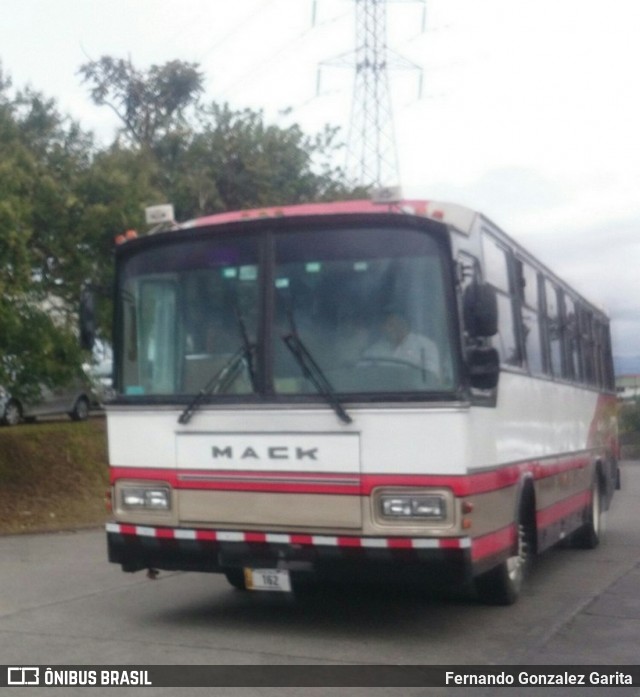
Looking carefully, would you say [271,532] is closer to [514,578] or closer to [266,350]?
[266,350]

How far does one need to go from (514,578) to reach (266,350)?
323 centimetres

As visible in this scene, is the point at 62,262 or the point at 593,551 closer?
the point at 593,551

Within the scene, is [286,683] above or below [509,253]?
below

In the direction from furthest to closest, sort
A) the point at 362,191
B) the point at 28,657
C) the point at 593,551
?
1. the point at 362,191
2. the point at 593,551
3. the point at 28,657

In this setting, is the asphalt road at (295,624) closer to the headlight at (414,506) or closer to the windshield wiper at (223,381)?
the headlight at (414,506)

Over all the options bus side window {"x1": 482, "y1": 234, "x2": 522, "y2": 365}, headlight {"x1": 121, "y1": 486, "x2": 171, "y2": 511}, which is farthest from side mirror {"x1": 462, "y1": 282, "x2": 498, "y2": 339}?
headlight {"x1": 121, "y1": 486, "x2": 171, "y2": 511}

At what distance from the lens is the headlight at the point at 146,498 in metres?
9.19

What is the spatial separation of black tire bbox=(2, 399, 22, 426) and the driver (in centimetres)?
1802

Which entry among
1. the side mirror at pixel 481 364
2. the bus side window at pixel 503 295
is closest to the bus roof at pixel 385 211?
the bus side window at pixel 503 295

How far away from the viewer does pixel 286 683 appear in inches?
304

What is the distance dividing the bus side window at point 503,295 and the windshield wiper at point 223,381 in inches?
81.6

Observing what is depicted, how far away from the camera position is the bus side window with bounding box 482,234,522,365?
992 cm

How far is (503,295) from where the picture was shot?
10.4m

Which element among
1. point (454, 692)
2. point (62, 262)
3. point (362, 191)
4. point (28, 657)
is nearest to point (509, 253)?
point (454, 692)
